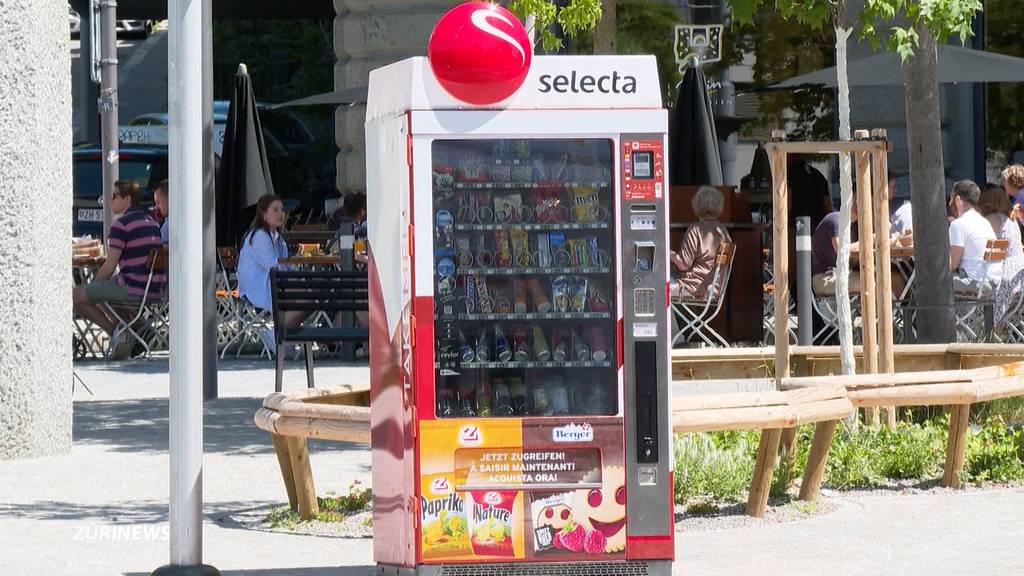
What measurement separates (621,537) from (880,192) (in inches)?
148

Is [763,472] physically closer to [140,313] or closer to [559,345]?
[559,345]

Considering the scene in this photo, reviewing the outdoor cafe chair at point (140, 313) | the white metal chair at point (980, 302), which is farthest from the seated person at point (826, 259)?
the outdoor cafe chair at point (140, 313)

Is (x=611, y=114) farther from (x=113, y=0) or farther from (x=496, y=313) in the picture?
(x=113, y=0)

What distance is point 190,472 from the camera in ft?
21.1

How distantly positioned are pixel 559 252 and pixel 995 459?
3.54 meters

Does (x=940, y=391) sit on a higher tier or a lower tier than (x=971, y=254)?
lower

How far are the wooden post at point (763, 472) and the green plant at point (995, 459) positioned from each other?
1.47m

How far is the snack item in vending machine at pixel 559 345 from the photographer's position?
6641 mm

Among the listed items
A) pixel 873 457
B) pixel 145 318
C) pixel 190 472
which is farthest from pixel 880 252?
pixel 145 318

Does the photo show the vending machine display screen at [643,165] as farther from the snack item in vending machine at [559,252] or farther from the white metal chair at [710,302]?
the white metal chair at [710,302]

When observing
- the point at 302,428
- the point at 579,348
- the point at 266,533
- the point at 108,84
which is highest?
the point at 108,84

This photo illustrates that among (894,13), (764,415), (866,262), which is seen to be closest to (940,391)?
(866,262)

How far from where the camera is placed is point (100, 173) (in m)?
24.3

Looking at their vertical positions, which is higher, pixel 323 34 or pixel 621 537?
pixel 323 34
